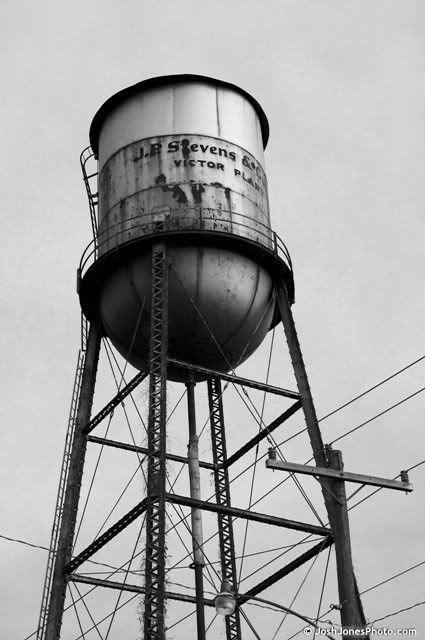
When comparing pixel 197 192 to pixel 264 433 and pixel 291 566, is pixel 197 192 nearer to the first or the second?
pixel 264 433

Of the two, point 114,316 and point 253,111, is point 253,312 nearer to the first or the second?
point 114,316

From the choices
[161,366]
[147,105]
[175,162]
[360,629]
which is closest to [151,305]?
[161,366]

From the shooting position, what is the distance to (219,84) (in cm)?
2141

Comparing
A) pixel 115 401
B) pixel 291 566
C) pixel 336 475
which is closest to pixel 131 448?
pixel 115 401

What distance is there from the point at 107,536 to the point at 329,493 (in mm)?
4360

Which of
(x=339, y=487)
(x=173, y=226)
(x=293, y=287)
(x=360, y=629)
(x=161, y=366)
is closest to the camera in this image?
(x=360, y=629)

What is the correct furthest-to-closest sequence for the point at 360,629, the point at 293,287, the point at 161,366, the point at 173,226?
1. the point at 293,287
2. the point at 173,226
3. the point at 161,366
4. the point at 360,629

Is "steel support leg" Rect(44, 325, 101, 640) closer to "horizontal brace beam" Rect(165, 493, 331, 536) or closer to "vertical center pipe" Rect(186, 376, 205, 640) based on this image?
"vertical center pipe" Rect(186, 376, 205, 640)

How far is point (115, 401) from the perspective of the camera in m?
19.9

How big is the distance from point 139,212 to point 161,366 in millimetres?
3388

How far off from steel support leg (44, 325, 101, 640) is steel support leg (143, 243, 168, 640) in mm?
2796

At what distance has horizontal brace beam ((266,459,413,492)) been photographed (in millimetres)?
13719

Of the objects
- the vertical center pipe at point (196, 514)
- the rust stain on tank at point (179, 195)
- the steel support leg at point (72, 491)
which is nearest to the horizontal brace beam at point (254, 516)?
the vertical center pipe at point (196, 514)

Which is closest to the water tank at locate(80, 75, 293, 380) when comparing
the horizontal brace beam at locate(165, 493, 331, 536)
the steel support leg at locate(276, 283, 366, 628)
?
the steel support leg at locate(276, 283, 366, 628)
